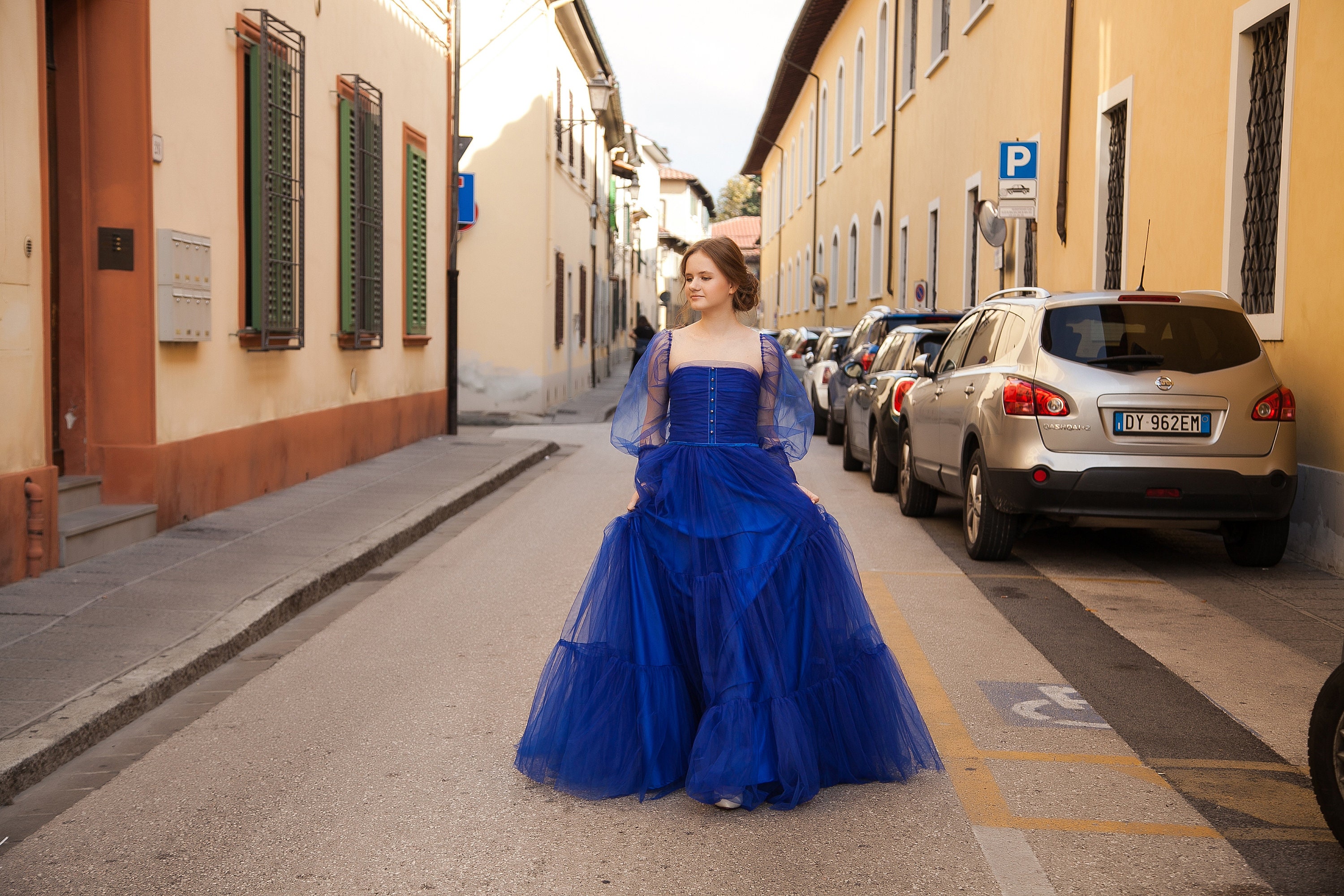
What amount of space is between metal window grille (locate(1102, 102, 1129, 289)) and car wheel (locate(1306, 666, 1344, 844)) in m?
10.8

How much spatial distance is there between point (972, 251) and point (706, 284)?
54.7 ft

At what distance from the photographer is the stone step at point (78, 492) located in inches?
318

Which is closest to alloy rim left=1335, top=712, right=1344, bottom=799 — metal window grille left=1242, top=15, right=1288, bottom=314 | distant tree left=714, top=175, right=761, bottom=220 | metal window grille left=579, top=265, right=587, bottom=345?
metal window grille left=1242, top=15, right=1288, bottom=314

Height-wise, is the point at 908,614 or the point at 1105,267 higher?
the point at 1105,267

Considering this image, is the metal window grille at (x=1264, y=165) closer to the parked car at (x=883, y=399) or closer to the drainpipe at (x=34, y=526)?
the parked car at (x=883, y=399)

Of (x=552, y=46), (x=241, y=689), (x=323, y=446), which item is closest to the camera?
(x=241, y=689)

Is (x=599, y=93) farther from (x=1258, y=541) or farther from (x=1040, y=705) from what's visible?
(x=1040, y=705)

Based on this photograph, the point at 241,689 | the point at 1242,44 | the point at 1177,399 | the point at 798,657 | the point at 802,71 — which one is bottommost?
the point at 241,689

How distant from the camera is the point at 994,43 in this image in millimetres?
18797

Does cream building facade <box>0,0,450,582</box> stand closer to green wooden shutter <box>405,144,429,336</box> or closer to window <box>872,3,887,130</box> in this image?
green wooden shutter <box>405,144,429,336</box>

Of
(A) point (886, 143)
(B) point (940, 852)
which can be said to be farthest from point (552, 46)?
(B) point (940, 852)

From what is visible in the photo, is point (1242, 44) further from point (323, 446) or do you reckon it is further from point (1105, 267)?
point (323, 446)

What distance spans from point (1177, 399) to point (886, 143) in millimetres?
21054

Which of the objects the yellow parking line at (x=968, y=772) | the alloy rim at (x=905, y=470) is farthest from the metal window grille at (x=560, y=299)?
the yellow parking line at (x=968, y=772)
